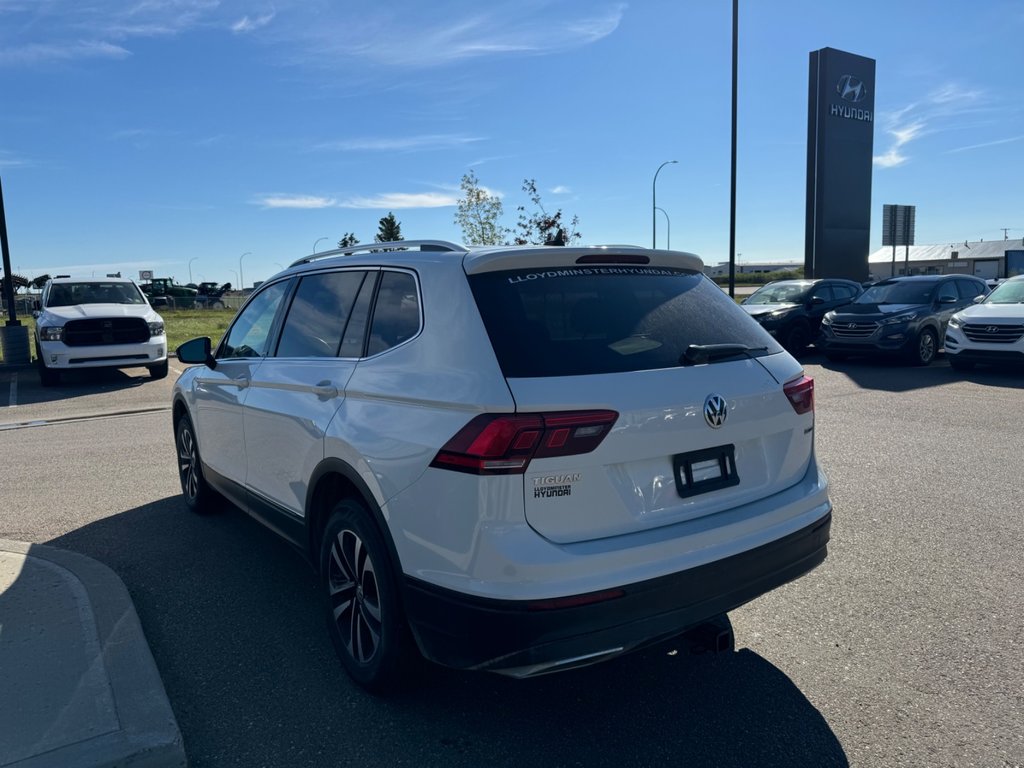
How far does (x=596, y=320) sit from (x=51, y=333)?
1364 centimetres

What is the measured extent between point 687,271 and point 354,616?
2107 millimetres

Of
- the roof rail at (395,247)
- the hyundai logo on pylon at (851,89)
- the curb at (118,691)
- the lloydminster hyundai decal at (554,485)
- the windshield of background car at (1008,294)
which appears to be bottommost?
the curb at (118,691)

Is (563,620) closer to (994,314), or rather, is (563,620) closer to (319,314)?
(319,314)

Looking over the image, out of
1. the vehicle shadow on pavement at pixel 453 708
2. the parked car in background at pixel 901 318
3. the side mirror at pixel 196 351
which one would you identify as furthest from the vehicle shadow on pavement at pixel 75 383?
the parked car in background at pixel 901 318

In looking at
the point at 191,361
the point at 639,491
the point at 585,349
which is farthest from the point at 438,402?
the point at 191,361

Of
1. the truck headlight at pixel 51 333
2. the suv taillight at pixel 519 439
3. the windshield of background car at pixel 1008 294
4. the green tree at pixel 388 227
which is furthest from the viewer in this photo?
the green tree at pixel 388 227

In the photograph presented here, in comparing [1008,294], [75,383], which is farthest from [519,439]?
[75,383]

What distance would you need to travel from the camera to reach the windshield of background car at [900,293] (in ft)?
51.0

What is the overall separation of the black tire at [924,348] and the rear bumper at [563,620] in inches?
524

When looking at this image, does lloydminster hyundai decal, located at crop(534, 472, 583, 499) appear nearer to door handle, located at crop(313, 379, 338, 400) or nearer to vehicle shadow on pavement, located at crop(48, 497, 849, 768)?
vehicle shadow on pavement, located at crop(48, 497, 849, 768)

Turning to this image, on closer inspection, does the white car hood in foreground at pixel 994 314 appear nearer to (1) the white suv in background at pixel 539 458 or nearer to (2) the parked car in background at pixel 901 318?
(2) the parked car in background at pixel 901 318

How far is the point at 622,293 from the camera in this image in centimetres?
317

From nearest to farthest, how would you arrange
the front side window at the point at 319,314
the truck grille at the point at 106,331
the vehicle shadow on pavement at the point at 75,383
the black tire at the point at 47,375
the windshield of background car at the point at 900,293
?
the front side window at the point at 319,314, the vehicle shadow on pavement at the point at 75,383, the truck grille at the point at 106,331, the black tire at the point at 47,375, the windshield of background car at the point at 900,293

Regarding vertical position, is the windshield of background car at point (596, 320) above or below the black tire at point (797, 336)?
above
